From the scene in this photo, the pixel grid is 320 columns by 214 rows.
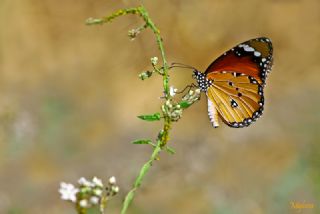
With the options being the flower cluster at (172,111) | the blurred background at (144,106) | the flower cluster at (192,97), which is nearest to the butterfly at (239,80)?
the flower cluster at (192,97)

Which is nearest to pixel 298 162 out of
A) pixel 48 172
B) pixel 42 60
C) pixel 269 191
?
pixel 269 191

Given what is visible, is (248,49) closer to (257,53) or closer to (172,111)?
(257,53)

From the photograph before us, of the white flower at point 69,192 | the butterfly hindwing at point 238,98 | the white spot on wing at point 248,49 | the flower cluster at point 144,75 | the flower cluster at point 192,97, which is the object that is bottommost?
the white flower at point 69,192

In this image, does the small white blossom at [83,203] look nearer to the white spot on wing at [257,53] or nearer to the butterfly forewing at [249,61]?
the butterfly forewing at [249,61]

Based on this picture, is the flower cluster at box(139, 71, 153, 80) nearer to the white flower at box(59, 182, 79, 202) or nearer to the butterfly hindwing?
the white flower at box(59, 182, 79, 202)

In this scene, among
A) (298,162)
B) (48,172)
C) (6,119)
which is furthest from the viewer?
(48,172)

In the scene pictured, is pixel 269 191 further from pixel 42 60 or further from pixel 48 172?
pixel 42 60

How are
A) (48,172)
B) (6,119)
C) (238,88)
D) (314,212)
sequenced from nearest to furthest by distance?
(238,88) < (314,212) < (6,119) < (48,172)

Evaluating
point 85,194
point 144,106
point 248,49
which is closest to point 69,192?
point 85,194
